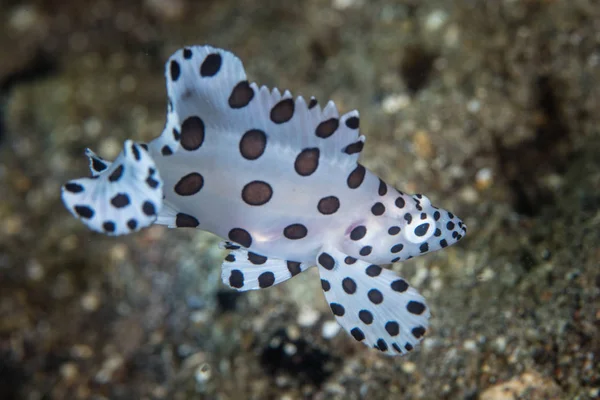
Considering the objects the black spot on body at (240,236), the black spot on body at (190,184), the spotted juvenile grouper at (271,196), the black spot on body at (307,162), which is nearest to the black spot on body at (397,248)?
the spotted juvenile grouper at (271,196)

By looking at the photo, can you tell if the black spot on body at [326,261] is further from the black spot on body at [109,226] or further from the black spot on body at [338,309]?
the black spot on body at [109,226]

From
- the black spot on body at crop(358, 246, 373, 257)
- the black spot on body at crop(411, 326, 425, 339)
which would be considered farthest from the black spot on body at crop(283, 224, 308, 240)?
the black spot on body at crop(411, 326, 425, 339)

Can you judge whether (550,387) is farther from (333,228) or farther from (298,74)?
(298,74)

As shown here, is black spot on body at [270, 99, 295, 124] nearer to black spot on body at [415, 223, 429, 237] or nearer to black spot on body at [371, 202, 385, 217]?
black spot on body at [371, 202, 385, 217]

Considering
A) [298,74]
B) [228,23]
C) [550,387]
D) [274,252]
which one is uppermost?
[228,23]

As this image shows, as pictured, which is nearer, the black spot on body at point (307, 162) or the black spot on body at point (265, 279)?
the black spot on body at point (307, 162)

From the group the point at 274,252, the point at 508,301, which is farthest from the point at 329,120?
the point at 508,301
